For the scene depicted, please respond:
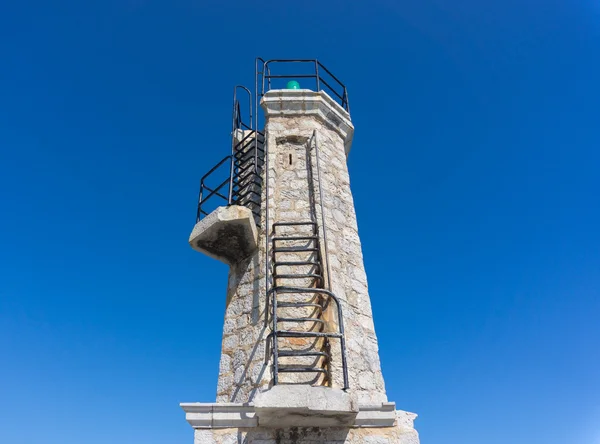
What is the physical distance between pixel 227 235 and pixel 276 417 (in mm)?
2753

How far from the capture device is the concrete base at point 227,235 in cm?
600

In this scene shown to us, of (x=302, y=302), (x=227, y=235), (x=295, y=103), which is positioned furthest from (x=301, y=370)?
(x=295, y=103)

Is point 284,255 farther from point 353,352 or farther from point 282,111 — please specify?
point 282,111

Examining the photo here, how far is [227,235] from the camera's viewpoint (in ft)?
20.3

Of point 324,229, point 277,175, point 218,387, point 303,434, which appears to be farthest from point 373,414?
point 277,175

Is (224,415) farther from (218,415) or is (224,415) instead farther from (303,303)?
(303,303)

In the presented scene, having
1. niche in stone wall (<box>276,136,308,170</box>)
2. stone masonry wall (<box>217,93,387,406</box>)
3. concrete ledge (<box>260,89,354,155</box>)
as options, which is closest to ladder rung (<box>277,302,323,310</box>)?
stone masonry wall (<box>217,93,387,406</box>)

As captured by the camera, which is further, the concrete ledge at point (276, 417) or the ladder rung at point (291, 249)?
the ladder rung at point (291, 249)

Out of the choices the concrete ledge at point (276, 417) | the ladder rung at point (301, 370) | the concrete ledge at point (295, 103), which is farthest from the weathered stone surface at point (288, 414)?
the concrete ledge at point (295, 103)

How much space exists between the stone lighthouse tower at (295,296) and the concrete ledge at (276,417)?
0.01 m

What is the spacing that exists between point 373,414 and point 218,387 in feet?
6.88

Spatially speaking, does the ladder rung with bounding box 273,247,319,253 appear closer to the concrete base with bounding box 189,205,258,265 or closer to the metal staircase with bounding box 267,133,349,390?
the metal staircase with bounding box 267,133,349,390

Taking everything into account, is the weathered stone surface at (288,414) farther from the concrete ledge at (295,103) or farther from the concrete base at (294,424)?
the concrete ledge at (295,103)

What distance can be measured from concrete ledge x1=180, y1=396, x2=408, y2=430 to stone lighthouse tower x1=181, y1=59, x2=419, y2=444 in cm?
1
